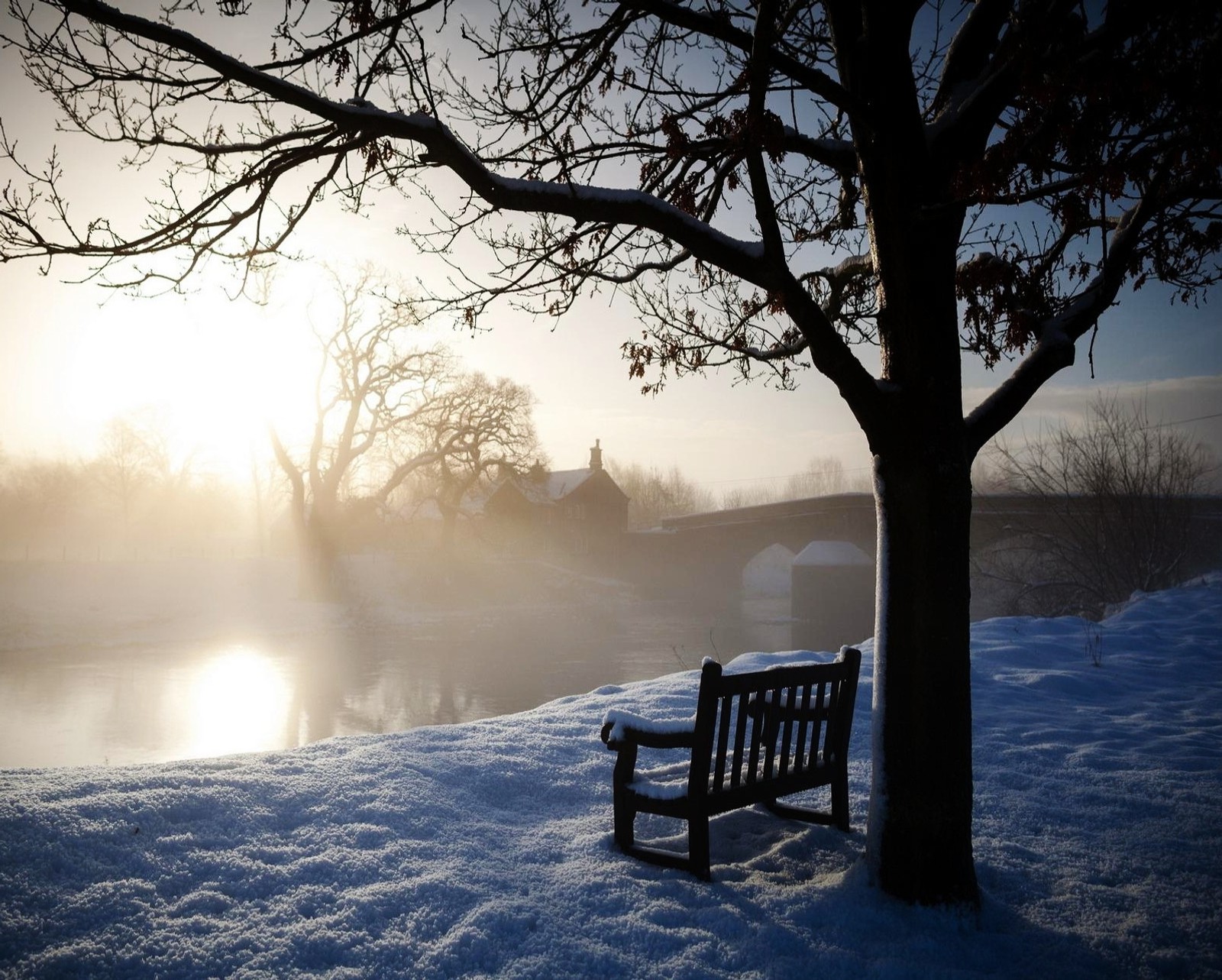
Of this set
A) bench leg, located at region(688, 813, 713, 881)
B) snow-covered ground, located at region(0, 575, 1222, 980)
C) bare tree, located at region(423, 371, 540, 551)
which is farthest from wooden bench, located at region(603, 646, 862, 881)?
bare tree, located at region(423, 371, 540, 551)

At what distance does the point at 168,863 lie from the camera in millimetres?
3379

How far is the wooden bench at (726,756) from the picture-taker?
3.65 m

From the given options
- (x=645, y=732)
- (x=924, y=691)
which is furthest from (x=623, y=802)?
(x=924, y=691)

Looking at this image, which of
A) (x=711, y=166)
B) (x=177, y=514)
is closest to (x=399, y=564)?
(x=711, y=166)

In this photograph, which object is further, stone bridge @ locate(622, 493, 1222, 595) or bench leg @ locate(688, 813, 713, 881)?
stone bridge @ locate(622, 493, 1222, 595)

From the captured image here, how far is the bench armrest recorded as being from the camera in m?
3.78

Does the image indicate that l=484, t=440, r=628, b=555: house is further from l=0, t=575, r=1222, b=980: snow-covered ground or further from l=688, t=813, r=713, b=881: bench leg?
l=688, t=813, r=713, b=881: bench leg

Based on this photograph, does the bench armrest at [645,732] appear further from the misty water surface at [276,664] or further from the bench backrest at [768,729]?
the misty water surface at [276,664]

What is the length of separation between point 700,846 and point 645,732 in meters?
0.59

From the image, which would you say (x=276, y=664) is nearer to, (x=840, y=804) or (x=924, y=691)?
(x=840, y=804)

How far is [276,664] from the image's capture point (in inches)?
867

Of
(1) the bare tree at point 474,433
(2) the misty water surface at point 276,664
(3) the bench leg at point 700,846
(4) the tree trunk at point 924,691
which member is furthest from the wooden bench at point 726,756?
(1) the bare tree at point 474,433

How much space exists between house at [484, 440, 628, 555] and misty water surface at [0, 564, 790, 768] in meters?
11.3

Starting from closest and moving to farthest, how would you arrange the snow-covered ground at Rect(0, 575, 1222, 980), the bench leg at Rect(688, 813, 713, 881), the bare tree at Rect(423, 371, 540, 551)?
the snow-covered ground at Rect(0, 575, 1222, 980) < the bench leg at Rect(688, 813, 713, 881) < the bare tree at Rect(423, 371, 540, 551)
